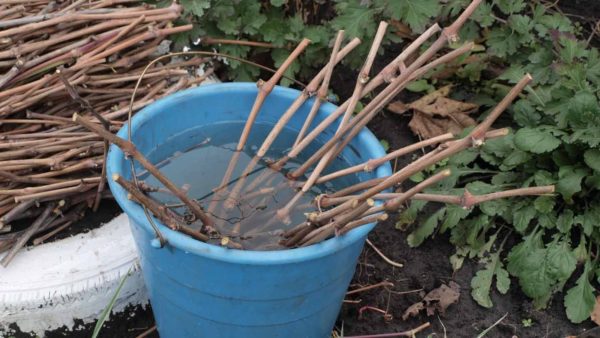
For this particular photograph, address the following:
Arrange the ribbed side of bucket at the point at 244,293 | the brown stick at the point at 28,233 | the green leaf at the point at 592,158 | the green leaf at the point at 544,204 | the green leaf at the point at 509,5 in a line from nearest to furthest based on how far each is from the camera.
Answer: the ribbed side of bucket at the point at 244,293, the brown stick at the point at 28,233, the green leaf at the point at 592,158, the green leaf at the point at 544,204, the green leaf at the point at 509,5

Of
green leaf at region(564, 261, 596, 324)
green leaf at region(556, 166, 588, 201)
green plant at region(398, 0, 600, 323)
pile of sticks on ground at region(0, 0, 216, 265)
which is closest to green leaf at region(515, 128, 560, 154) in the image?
green plant at region(398, 0, 600, 323)

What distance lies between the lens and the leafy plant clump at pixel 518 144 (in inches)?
90.3

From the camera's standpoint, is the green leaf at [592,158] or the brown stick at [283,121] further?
the green leaf at [592,158]

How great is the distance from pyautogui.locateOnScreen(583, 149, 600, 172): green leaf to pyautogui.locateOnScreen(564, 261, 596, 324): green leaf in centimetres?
37

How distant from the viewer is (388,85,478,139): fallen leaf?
9.18ft

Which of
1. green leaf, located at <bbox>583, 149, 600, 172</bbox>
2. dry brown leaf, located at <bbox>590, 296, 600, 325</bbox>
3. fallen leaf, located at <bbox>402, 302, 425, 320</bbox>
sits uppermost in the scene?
green leaf, located at <bbox>583, 149, 600, 172</bbox>

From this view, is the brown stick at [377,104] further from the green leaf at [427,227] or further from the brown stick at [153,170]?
the green leaf at [427,227]

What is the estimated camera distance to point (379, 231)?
2568 millimetres

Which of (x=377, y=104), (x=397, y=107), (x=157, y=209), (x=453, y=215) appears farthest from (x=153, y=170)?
(x=397, y=107)

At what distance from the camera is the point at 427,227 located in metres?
2.44

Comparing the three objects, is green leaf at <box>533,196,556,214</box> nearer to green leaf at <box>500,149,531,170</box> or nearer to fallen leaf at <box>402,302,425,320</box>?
green leaf at <box>500,149,531,170</box>

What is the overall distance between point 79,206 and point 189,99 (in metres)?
0.63

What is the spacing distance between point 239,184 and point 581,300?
1245 mm

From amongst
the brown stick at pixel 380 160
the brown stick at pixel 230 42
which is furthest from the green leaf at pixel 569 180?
the brown stick at pixel 230 42
